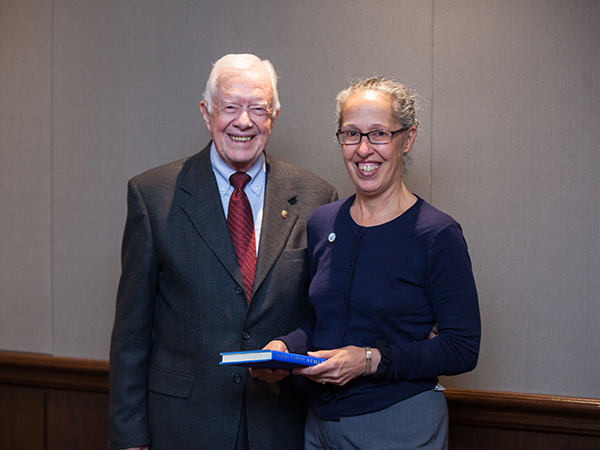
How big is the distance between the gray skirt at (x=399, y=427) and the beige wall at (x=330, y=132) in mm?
1035

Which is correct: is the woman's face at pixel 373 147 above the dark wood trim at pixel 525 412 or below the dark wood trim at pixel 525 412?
above

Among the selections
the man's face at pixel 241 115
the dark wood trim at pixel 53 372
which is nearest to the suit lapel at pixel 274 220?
the man's face at pixel 241 115

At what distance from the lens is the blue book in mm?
1386

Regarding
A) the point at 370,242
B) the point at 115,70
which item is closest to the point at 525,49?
the point at 370,242

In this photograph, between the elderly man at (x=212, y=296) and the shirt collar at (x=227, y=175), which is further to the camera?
the shirt collar at (x=227, y=175)

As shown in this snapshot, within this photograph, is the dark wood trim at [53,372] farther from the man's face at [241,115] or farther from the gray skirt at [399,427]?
the gray skirt at [399,427]

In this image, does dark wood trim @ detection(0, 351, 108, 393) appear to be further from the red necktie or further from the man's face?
the man's face

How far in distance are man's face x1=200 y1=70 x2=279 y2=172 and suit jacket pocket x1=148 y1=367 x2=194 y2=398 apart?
31.6 inches


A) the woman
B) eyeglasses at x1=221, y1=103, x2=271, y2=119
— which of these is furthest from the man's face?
→ the woman

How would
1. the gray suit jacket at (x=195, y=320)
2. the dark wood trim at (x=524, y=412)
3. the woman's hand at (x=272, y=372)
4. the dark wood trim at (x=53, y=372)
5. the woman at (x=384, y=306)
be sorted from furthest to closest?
the dark wood trim at (x=53, y=372) < the dark wood trim at (x=524, y=412) < the gray suit jacket at (x=195, y=320) < the woman's hand at (x=272, y=372) < the woman at (x=384, y=306)

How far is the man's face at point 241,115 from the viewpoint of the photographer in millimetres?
1892

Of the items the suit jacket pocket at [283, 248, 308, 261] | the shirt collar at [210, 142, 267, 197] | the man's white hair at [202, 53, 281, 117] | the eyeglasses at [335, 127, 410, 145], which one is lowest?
the suit jacket pocket at [283, 248, 308, 261]

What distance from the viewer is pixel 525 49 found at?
2.45 m

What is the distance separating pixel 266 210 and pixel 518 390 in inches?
59.9
